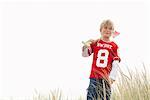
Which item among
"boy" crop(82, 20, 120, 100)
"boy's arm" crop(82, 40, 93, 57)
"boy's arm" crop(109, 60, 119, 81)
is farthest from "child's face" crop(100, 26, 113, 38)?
"boy's arm" crop(109, 60, 119, 81)

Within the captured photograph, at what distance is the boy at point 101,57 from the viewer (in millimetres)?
4285

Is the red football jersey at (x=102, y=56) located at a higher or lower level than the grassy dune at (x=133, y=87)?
higher

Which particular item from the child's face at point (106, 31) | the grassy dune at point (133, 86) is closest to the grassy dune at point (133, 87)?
the grassy dune at point (133, 86)

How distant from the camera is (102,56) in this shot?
4.35m

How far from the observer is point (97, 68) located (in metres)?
4.32

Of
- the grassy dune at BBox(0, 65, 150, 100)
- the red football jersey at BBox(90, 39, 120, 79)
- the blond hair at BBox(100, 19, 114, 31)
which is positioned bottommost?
the grassy dune at BBox(0, 65, 150, 100)

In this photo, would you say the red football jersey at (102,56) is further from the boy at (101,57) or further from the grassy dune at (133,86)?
the grassy dune at (133,86)

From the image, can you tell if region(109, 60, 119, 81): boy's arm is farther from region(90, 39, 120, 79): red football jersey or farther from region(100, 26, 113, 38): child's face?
region(100, 26, 113, 38): child's face

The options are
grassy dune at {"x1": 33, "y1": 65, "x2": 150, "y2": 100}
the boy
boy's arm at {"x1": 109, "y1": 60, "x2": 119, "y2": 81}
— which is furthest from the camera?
the boy

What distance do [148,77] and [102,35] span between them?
691 millimetres

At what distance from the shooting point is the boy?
4.29 metres

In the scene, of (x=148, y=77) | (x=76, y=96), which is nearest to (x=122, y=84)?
(x=148, y=77)

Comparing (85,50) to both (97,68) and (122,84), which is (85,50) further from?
(122,84)

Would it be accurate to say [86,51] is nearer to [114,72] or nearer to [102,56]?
[102,56]
